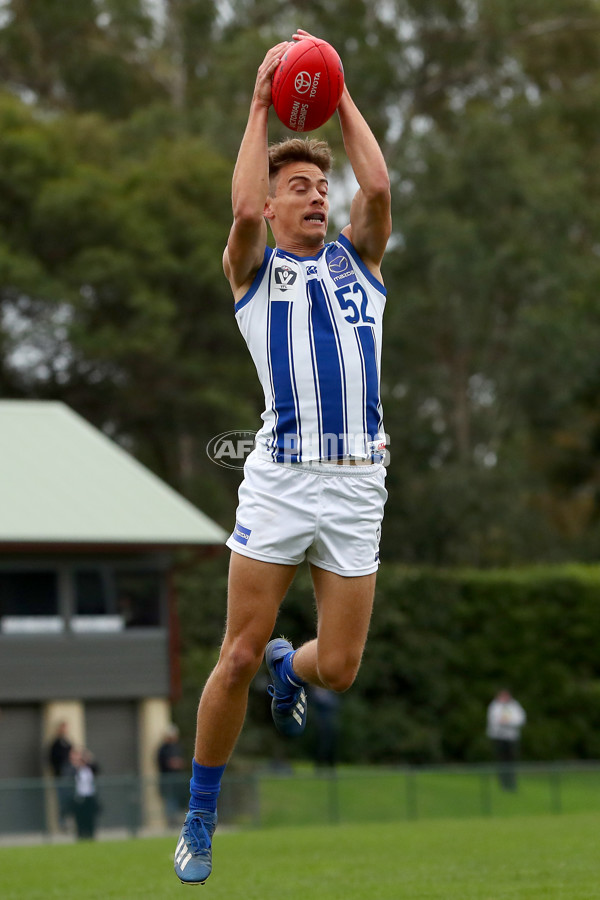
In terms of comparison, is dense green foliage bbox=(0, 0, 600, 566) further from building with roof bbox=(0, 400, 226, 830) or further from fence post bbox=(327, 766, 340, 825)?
fence post bbox=(327, 766, 340, 825)

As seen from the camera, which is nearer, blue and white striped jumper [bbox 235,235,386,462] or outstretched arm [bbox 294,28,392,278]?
blue and white striped jumper [bbox 235,235,386,462]

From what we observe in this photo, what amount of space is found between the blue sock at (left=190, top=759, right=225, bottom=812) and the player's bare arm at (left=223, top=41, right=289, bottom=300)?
2269mm

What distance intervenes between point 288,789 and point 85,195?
20528mm

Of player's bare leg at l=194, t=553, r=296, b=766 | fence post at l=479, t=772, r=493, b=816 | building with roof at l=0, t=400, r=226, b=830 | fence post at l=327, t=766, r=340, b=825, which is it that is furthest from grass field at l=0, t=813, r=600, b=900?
building with roof at l=0, t=400, r=226, b=830

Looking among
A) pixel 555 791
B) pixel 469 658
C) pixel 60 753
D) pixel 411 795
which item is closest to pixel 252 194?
pixel 411 795

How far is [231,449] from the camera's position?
759cm

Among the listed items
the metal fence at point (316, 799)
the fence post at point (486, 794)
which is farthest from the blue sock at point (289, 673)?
the fence post at point (486, 794)

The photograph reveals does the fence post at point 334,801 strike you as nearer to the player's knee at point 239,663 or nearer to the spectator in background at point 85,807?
the spectator in background at point 85,807

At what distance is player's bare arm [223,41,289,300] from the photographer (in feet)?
21.5

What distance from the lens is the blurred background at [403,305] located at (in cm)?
3325

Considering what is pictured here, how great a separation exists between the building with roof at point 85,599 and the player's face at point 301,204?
21607 millimetres

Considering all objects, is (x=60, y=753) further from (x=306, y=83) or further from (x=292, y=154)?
(x=306, y=83)

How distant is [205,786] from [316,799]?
16.1 meters

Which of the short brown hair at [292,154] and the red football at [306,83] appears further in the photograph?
the short brown hair at [292,154]
